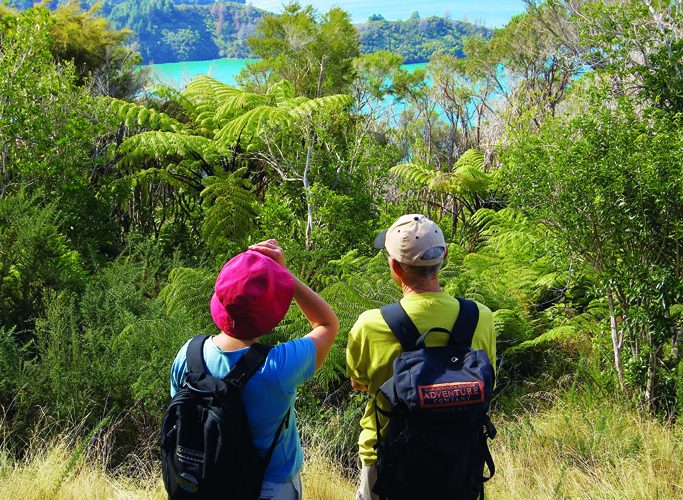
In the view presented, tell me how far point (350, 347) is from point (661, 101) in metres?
3.76

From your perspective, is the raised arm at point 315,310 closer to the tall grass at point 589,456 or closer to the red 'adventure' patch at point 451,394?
the red 'adventure' patch at point 451,394

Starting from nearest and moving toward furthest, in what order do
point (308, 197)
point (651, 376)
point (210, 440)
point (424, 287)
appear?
1. point (210, 440)
2. point (424, 287)
3. point (651, 376)
4. point (308, 197)

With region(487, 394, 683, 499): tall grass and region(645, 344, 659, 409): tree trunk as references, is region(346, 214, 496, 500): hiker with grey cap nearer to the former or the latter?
region(487, 394, 683, 499): tall grass

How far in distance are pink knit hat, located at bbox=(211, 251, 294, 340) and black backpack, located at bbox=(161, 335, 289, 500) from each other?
114mm

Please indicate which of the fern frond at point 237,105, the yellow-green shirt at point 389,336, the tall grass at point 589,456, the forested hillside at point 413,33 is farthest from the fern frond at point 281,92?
the forested hillside at point 413,33

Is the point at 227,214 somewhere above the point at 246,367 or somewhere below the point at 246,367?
below

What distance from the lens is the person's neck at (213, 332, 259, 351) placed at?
6.71ft

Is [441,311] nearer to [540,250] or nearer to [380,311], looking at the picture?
[380,311]

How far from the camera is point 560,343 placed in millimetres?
6004

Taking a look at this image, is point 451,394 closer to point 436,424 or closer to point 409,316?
point 436,424

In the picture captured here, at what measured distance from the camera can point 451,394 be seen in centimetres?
204

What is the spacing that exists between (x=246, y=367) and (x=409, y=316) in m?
0.60

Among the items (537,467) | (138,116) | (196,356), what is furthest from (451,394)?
(138,116)

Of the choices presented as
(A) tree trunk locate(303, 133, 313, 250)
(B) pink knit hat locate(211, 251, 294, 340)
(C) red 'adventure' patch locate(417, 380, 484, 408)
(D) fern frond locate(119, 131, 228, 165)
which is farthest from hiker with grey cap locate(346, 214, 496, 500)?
(D) fern frond locate(119, 131, 228, 165)
